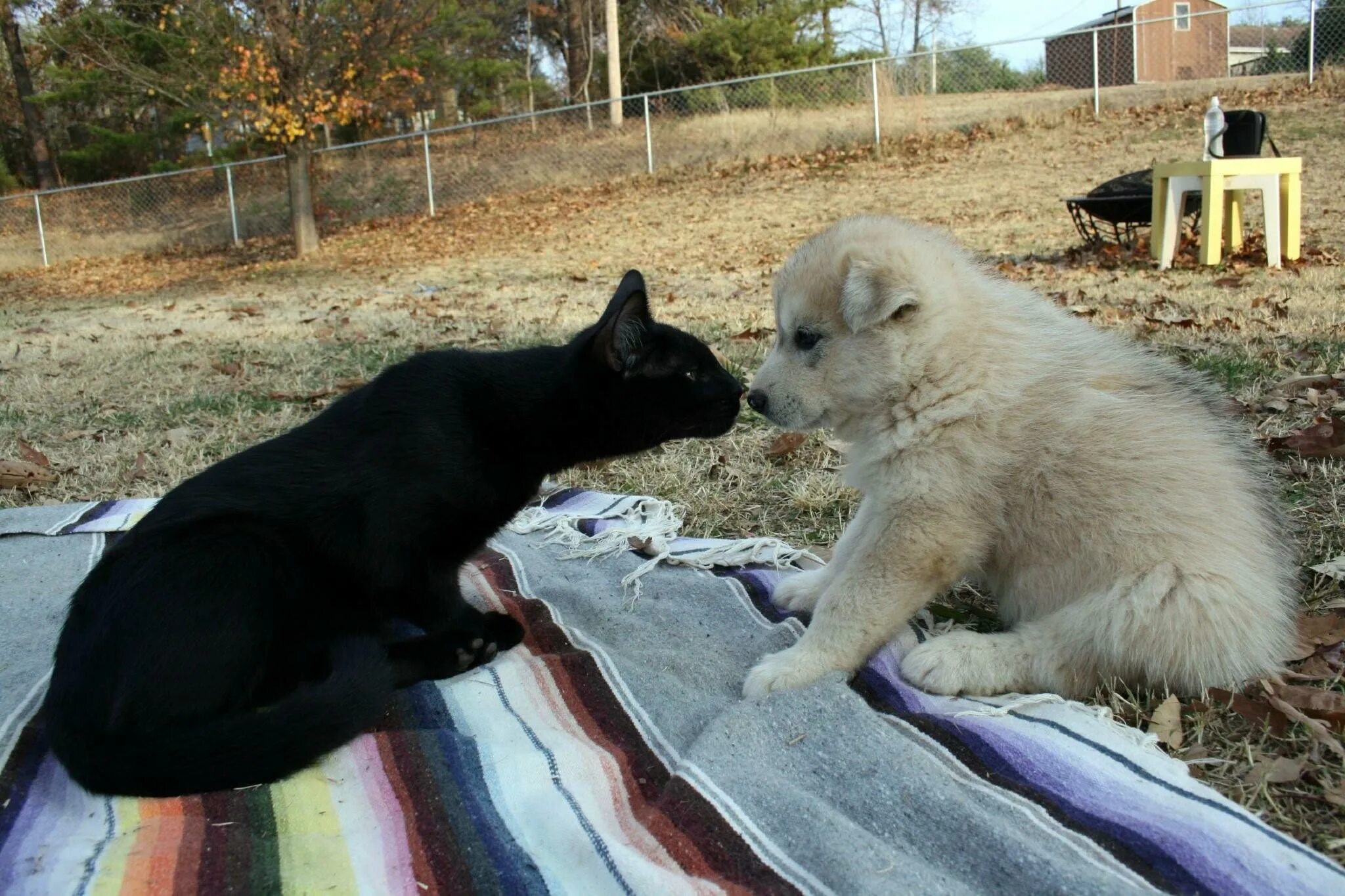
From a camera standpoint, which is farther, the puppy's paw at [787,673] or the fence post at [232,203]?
the fence post at [232,203]

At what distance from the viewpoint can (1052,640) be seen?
2.45m

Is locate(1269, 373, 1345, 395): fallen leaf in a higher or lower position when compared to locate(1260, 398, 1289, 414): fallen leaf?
higher

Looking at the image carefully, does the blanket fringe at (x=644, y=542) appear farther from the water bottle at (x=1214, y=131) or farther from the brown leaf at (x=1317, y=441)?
the water bottle at (x=1214, y=131)

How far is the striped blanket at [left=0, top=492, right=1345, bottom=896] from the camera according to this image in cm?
177

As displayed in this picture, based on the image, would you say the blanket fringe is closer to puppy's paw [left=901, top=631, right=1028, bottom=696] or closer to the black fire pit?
puppy's paw [left=901, top=631, right=1028, bottom=696]

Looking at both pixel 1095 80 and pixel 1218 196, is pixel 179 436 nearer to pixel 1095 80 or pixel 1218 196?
pixel 1218 196

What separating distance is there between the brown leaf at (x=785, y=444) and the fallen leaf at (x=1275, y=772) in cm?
247

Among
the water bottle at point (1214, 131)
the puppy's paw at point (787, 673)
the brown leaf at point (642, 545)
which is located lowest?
the puppy's paw at point (787, 673)

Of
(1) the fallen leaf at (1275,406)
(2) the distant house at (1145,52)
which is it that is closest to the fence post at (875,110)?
(2) the distant house at (1145,52)

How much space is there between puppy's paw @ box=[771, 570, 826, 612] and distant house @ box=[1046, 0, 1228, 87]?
1777cm

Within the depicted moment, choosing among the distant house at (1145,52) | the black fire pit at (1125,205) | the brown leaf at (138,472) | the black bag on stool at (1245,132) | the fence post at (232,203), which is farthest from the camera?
the fence post at (232,203)

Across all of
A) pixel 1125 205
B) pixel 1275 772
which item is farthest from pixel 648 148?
pixel 1275 772

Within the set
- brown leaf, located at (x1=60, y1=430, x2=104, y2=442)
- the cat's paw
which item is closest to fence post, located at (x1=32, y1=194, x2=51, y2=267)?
brown leaf, located at (x1=60, y1=430, x2=104, y2=442)

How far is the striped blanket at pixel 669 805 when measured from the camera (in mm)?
1767
